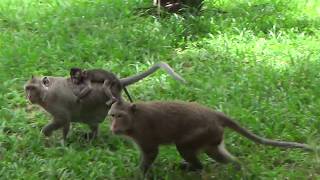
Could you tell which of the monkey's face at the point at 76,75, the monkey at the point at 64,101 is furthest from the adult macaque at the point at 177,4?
the monkey's face at the point at 76,75

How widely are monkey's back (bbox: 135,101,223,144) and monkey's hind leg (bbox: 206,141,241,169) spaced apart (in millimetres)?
173

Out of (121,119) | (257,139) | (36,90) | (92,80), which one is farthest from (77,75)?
(257,139)

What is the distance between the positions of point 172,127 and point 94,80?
3.50 ft

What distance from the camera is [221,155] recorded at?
221 inches

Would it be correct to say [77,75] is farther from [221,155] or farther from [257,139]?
[257,139]

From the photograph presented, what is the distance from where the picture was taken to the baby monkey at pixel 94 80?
6.10 meters

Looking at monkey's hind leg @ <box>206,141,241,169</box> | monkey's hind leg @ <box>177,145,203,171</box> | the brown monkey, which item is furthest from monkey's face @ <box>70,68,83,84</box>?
monkey's hind leg @ <box>206,141,241,169</box>

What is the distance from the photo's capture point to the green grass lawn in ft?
19.3

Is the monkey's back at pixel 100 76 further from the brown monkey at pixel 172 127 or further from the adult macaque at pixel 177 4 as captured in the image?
the adult macaque at pixel 177 4

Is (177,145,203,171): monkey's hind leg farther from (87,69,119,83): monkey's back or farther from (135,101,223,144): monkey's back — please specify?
(87,69,119,83): monkey's back

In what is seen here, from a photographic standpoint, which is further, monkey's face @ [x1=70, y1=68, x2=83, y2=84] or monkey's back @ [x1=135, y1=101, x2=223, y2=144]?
monkey's face @ [x1=70, y1=68, x2=83, y2=84]

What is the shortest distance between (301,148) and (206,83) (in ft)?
5.48

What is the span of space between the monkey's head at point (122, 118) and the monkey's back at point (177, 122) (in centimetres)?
9

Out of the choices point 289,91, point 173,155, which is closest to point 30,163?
point 173,155
